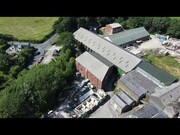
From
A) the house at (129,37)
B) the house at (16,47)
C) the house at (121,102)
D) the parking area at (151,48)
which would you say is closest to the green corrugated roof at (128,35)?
the house at (129,37)

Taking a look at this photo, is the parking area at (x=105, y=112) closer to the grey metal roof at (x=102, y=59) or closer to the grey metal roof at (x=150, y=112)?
the grey metal roof at (x=150, y=112)

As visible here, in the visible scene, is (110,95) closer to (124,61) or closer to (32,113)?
(124,61)

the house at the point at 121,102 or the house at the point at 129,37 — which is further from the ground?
the house at the point at 129,37

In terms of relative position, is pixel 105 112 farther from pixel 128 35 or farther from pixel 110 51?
pixel 128 35

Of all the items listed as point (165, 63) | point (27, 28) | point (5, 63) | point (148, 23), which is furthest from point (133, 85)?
point (27, 28)

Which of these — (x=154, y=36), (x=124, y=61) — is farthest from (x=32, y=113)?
(x=154, y=36)
